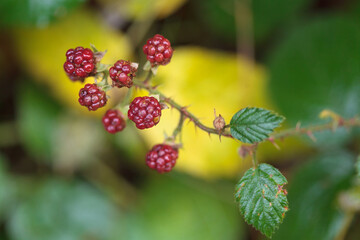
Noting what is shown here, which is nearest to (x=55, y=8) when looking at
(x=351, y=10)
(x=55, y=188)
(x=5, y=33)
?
(x=5, y=33)

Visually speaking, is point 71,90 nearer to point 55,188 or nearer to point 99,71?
point 55,188

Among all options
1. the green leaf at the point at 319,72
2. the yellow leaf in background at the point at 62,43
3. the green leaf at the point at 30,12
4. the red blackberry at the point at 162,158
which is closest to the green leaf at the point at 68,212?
the yellow leaf in background at the point at 62,43

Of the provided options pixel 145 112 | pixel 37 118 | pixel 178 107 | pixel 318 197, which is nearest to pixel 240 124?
pixel 178 107

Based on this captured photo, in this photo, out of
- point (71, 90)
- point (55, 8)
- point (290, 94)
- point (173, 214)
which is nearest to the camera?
point (55, 8)

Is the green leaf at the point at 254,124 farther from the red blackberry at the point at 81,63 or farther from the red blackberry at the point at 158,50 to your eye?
the red blackberry at the point at 81,63

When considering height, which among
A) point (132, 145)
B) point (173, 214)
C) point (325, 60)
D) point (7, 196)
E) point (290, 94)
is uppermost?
→ point (325, 60)

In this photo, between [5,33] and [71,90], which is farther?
[5,33]

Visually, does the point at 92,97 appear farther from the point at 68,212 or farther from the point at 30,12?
the point at 68,212
